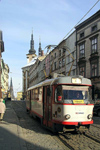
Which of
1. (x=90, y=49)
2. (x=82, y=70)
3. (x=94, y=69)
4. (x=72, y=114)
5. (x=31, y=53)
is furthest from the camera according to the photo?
(x=31, y=53)

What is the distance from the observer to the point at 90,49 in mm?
29469

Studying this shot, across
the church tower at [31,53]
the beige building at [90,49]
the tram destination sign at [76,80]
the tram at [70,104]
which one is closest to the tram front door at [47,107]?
the tram at [70,104]

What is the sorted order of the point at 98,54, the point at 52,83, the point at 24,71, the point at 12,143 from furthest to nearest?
the point at 24,71 → the point at 98,54 → the point at 52,83 → the point at 12,143

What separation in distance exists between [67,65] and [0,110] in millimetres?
24034

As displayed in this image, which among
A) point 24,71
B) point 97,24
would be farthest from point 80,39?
point 24,71

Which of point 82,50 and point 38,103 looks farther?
point 82,50

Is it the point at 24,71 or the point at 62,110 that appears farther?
the point at 24,71

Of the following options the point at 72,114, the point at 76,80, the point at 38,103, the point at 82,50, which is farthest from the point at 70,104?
the point at 82,50

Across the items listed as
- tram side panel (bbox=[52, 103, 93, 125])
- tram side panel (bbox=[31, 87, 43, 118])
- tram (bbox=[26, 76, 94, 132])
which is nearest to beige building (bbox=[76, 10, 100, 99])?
tram side panel (bbox=[31, 87, 43, 118])

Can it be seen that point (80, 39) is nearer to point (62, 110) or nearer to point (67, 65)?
point (67, 65)

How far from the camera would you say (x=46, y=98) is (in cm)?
1087

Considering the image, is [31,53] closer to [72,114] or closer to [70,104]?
[70,104]

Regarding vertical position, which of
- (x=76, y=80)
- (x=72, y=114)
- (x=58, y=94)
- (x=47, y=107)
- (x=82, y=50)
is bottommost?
(x=72, y=114)

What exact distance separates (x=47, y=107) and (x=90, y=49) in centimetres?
2044
